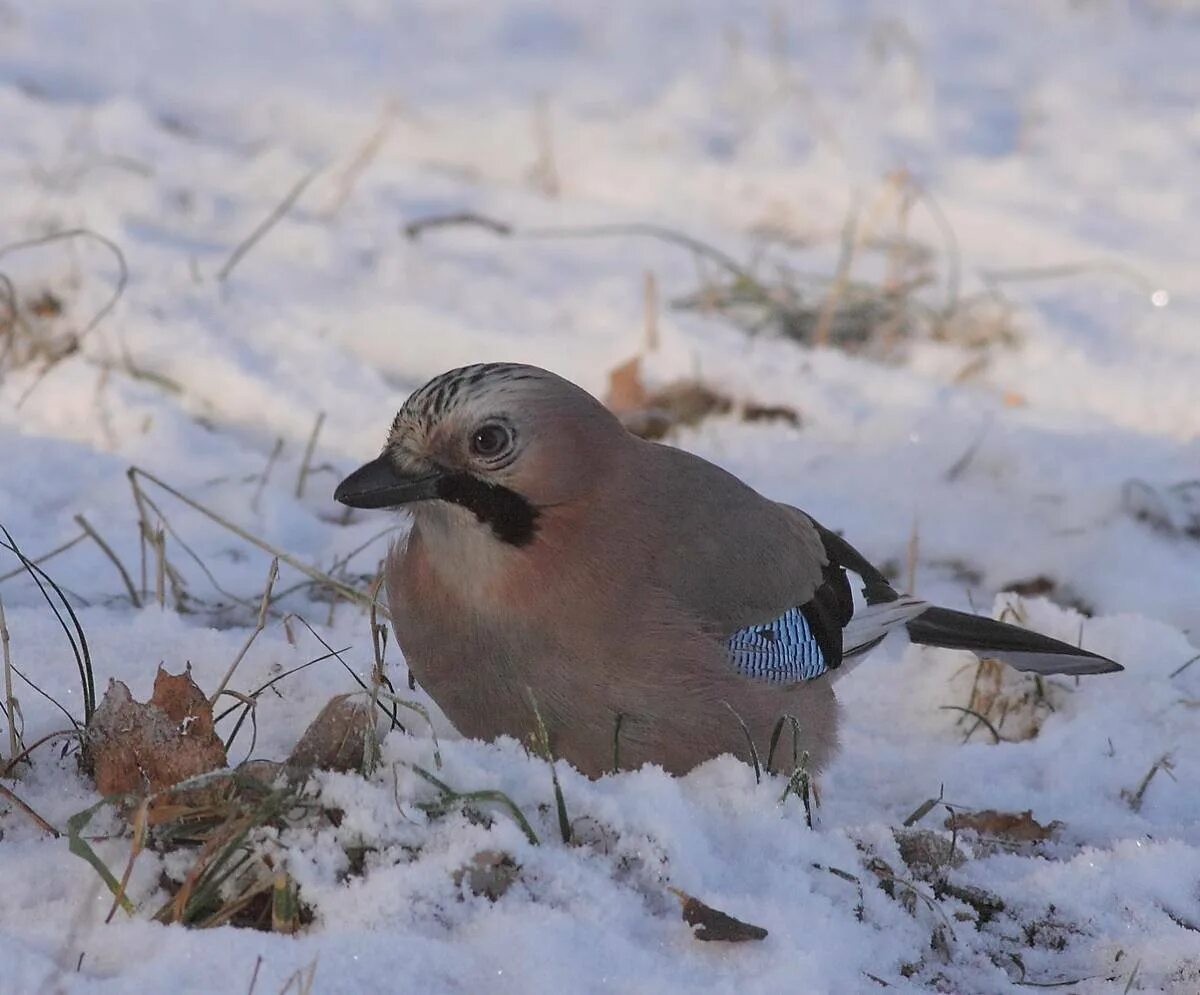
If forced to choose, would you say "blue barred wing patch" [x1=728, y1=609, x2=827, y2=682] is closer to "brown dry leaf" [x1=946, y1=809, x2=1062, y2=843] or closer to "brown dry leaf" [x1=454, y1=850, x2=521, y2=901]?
"brown dry leaf" [x1=946, y1=809, x2=1062, y2=843]

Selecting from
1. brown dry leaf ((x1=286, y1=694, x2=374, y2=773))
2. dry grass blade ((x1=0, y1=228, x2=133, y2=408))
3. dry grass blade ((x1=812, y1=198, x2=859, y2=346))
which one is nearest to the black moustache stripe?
brown dry leaf ((x1=286, y1=694, x2=374, y2=773))

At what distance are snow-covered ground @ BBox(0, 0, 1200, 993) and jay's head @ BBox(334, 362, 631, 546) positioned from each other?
15.2 inches

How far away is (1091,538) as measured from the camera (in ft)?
14.3

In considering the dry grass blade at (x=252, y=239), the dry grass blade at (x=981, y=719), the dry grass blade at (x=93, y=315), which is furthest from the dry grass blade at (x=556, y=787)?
the dry grass blade at (x=252, y=239)

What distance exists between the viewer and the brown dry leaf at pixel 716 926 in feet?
7.20

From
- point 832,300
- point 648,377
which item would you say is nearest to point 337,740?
point 648,377

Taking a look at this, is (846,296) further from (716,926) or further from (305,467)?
(716,926)

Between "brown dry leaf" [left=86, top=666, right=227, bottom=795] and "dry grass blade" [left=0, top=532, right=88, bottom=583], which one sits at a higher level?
"brown dry leaf" [left=86, top=666, right=227, bottom=795]

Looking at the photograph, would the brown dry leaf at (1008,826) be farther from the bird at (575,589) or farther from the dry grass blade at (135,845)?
the dry grass blade at (135,845)

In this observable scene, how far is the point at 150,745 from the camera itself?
2.32 meters

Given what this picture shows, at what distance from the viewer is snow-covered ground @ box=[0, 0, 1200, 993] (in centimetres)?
224

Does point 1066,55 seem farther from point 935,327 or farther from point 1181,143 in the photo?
point 935,327

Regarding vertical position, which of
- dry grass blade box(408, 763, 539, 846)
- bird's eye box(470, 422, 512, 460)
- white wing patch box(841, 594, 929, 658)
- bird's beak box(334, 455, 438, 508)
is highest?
bird's eye box(470, 422, 512, 460)

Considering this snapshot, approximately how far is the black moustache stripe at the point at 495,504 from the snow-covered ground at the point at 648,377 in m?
0.42
